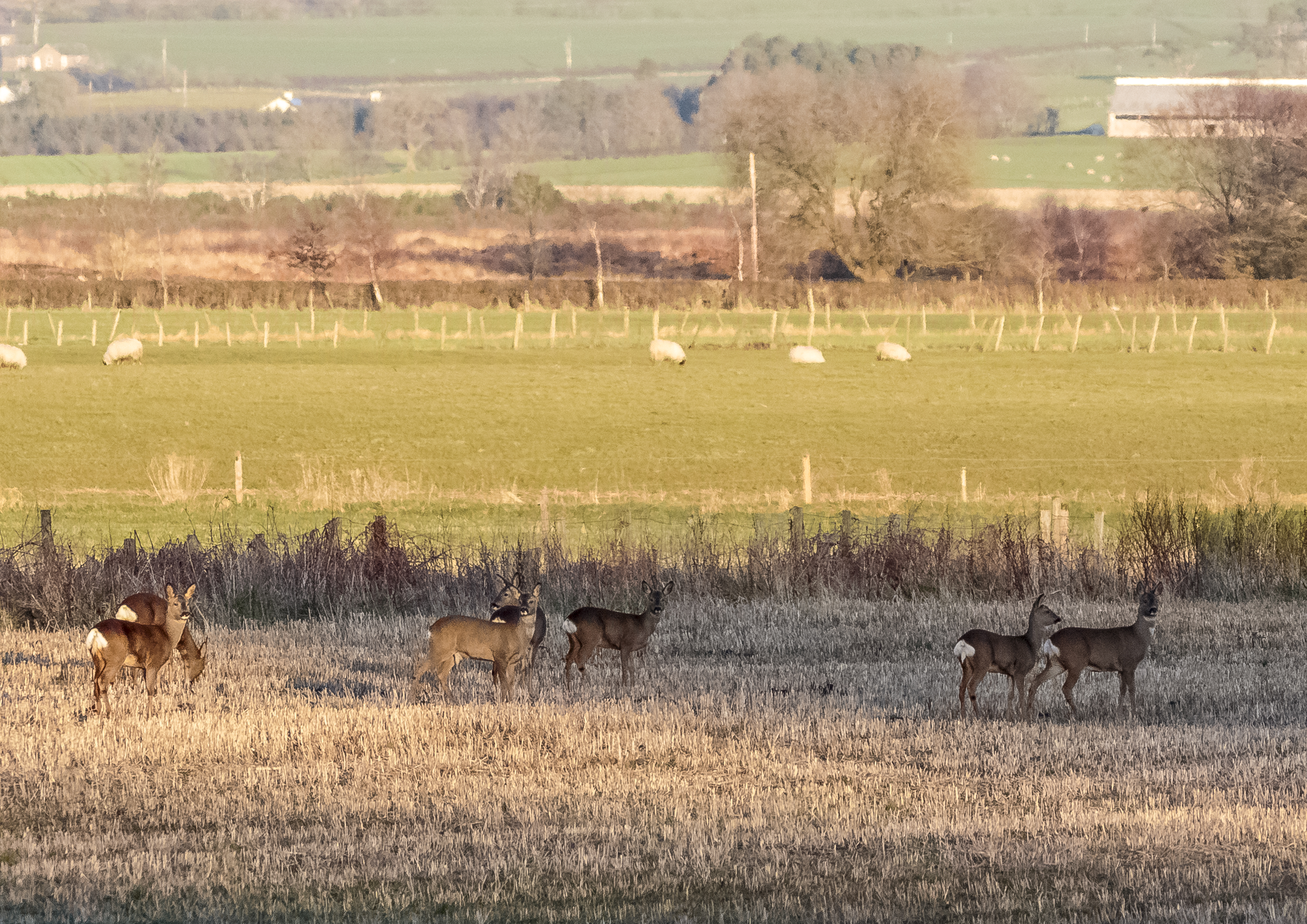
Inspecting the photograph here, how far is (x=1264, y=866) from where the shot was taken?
9.02m

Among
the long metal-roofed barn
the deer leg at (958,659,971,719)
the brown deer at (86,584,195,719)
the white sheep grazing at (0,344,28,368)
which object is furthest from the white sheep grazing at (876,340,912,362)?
the long metal-roofed barn

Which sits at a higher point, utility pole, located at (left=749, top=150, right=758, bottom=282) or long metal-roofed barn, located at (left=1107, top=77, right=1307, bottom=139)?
long metal-roofed barn, located at (left=1107, top=77, right=1307, bottom=139)

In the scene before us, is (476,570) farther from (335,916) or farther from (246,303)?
(246,303)

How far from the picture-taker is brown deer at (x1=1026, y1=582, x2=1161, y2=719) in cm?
1309

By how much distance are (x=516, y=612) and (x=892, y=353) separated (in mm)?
45494

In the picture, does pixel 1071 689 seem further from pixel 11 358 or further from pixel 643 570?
pixel 11 358

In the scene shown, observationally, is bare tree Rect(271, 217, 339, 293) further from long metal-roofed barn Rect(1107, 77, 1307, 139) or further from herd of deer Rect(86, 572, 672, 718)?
herd of deer Rect(86, 572, 672, 718)

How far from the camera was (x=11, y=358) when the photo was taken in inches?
2158

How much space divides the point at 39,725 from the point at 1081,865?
24.8 ft

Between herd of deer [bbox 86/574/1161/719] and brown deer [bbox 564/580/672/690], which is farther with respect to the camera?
brown deer [bbox 564/580/672/690]

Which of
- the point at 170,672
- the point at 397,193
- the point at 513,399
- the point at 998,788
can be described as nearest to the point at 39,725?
the point at 170,672

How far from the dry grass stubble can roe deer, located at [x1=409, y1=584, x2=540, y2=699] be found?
0.33 m

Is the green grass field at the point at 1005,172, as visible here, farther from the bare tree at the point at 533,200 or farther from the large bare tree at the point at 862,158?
the large bare tree at the point at 862,158

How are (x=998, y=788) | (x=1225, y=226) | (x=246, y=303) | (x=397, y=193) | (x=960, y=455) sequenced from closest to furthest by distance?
(x=998, y=788)
(x=960, y=455)
(x=246, y=303)
(x=1225, y=226)
(x=397, y=193)
